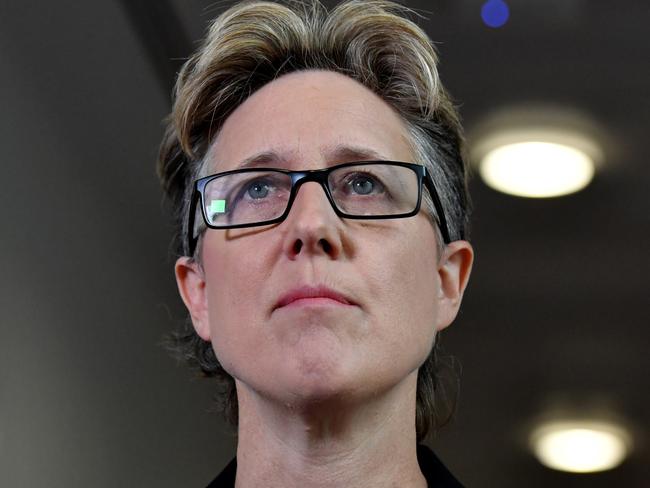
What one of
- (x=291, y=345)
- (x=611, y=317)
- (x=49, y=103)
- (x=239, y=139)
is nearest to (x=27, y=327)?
(x=49, y=103)

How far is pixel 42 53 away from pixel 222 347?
774 millimetres

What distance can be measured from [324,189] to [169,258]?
2.43 ft

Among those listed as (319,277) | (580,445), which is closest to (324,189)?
(319,277)

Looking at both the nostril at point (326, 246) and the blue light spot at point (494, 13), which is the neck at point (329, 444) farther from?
the blue light spot at point (494, 13)

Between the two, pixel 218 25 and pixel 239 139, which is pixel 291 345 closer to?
pixel 239 139

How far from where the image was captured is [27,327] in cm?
191

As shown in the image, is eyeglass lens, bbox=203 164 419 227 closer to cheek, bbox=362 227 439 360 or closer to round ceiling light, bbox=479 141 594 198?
cheek, bbox=362 227 439 360

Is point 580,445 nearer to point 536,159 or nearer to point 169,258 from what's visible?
point 536,159

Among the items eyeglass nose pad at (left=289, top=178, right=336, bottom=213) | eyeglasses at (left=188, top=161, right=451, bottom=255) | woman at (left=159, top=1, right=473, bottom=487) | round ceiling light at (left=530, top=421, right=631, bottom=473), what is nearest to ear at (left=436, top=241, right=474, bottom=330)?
woman at (left=159, top=1, right=473, bottom=487)

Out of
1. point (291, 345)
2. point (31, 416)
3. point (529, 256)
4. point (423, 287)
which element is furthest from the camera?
point (529, 256)

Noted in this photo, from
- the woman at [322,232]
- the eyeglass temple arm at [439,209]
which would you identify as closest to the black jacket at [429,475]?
the woman at [322,232]

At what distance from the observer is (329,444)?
144cm

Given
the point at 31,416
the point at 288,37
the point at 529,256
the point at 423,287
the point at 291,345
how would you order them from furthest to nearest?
the point at 529,256 < the point at 31,416 < the point at 288,37 < the point at 423,287 < the point at 291,345

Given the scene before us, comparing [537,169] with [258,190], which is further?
[537,169]
